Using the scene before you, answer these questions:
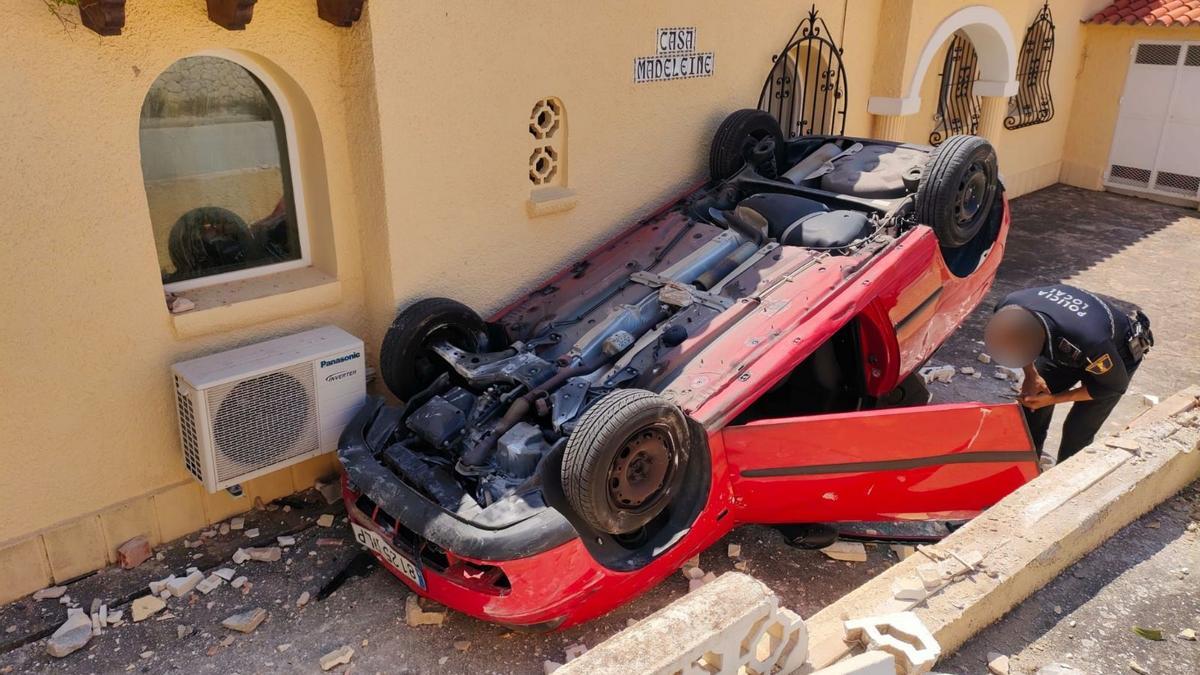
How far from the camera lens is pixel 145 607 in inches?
194

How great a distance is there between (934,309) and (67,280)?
5.08m

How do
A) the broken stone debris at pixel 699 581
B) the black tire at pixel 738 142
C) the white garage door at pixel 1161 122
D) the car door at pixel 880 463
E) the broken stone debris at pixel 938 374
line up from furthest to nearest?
the white garage door at pixel 1161 122 < the broken stone debris at pixel 938 374 < the black tire at pixel 738 142 < the broken stone debris at pixel 699 581 < the car door at pixel 880 463

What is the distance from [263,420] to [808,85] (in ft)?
19.6

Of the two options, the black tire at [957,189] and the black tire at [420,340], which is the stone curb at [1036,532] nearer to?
the black tire at [957,189]

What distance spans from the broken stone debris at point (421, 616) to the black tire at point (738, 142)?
13.1ft

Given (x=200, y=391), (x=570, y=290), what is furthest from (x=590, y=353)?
(x=200, y=391)

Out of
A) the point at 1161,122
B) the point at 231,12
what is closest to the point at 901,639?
the point at 231,12

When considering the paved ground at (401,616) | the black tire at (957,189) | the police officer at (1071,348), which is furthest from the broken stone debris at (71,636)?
the black tire at (957,189)

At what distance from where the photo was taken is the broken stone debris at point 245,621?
478 centimetres

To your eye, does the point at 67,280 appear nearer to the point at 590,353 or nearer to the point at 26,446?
the point at 26,446

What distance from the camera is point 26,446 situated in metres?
4.82

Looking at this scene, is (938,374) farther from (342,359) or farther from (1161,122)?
(1161,122)

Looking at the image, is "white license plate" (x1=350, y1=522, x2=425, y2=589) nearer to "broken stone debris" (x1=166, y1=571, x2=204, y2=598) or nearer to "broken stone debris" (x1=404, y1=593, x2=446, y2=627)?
"broken stone debris" (x1=404, y1=593, x2=446, y2=627)

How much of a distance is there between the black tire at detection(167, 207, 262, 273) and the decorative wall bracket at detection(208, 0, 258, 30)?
1173 millimetres
